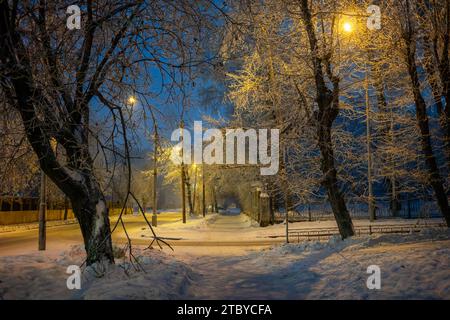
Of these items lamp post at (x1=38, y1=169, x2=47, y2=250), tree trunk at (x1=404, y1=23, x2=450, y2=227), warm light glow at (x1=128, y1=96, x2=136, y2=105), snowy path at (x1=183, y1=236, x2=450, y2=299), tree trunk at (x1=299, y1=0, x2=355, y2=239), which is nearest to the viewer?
snowy path at (x1=183, y1=236, x2=450, y2=299)

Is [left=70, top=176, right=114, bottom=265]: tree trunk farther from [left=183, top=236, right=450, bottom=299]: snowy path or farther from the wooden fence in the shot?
the wooden fence

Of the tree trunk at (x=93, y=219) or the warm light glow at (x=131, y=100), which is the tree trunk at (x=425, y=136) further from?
the tree trunk at (x=93, y=219)

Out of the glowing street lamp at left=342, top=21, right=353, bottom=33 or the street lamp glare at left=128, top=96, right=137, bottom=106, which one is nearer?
the street lamp glare at left=128, top=96, right=137, bottom=106

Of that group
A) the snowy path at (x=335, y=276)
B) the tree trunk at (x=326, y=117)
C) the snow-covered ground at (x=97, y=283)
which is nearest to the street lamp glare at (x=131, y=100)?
the snow-covered ground at (x=97, y=283)

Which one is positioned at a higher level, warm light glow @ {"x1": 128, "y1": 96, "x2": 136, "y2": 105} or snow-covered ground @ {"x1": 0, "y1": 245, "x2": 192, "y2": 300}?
warm light glow @ {"x1": 128, "y1": 96, "x2": 136, "y2": 105}

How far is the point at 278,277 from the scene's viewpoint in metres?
9.89

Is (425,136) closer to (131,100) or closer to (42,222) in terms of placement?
(131,100)

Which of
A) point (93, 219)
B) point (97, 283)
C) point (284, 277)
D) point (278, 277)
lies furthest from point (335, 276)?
point (93, 219)

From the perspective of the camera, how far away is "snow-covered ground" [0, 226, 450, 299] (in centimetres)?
682

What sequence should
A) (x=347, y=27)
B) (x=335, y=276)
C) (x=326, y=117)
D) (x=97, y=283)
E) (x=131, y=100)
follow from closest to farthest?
(x=97, y=283) → (x=335, y=276) → (x=131, y=100) → (x=347, y=27) → (x=326, y=117)

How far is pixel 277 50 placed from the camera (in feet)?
43.6

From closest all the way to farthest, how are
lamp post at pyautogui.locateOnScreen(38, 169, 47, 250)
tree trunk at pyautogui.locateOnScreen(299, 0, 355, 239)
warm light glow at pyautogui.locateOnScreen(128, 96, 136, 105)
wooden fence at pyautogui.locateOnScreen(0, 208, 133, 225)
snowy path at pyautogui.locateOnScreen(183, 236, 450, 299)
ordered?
1. snowy path at pyautogui.locateOnScreen(183, 236, 450, 299)
2. warm light glow at pyautogui.locateOnScreen(128, 96, 136, 105)
3. tree trunk at pyautogui.locateOnScreen(299, 0, 355, 239)
4. lamp post at pyautogui.locateOnScreen(38, 169, 47, 250)
5. wooden fence at pyautogui.locateOnScreen(0, 208, 133, 225)

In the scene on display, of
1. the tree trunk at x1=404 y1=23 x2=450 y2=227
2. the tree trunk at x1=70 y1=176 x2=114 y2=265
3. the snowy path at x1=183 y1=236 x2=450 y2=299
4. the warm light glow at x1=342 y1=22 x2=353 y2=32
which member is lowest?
the snowy path at x1=183 y1=236 x2=450 y2=299

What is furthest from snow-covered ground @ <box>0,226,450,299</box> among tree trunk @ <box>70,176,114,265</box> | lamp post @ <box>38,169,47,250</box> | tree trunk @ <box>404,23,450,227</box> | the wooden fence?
the wooden fence
